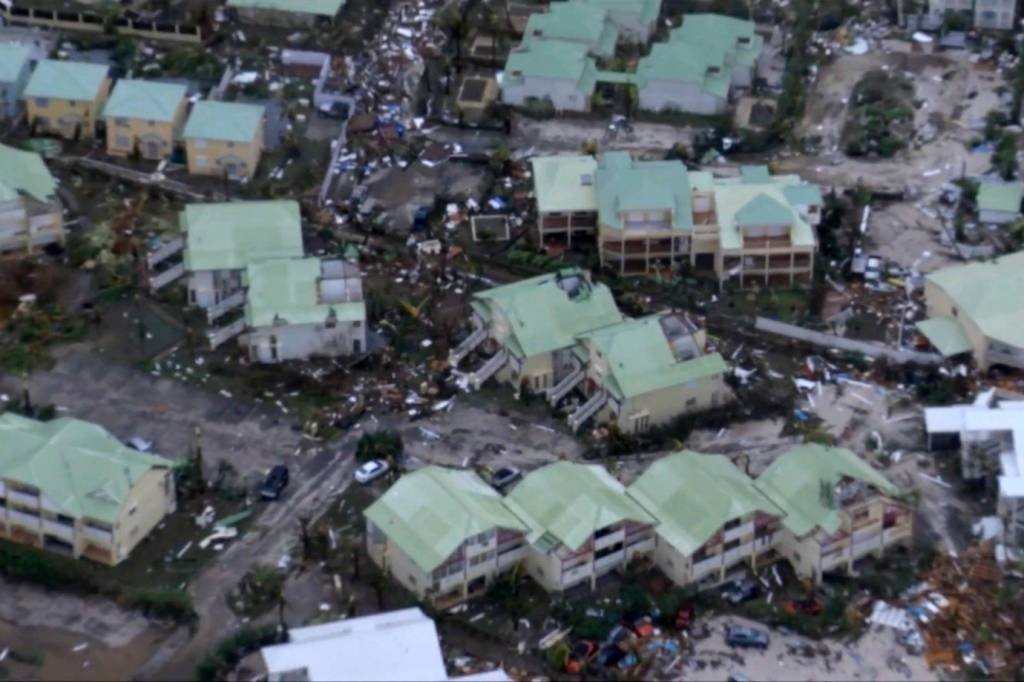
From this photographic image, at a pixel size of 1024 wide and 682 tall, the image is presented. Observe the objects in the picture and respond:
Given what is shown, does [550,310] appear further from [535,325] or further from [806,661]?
[806,661]

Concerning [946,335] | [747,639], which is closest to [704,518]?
[747,639]

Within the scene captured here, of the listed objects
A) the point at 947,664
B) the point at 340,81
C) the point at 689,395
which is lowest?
the point at 947,664

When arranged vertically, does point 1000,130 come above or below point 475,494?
above

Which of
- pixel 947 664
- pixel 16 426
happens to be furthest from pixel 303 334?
pixel 947 664

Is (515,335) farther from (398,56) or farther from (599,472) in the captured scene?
(398,56)

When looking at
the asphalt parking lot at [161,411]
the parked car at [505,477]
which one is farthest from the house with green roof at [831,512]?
the asphalt parking lot at [161,411]
